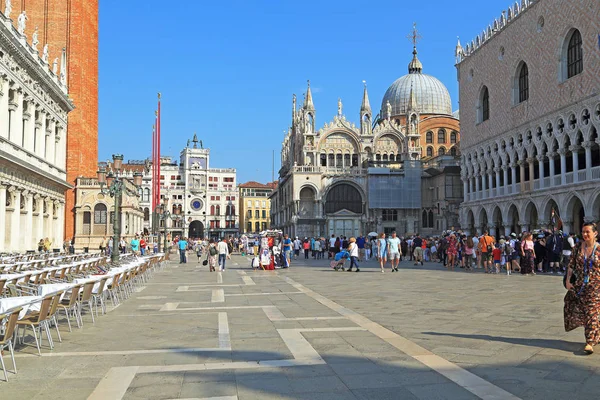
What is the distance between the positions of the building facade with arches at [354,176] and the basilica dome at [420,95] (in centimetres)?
350

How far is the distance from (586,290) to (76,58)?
131 feet

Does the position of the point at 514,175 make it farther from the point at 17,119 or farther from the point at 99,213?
the point at 17,119

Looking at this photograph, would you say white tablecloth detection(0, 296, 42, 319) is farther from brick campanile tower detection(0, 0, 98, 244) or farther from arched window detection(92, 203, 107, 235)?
arched window detection(92, 203, 107, 235)

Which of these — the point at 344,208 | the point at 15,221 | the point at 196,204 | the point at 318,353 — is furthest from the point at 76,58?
the point at 196,204

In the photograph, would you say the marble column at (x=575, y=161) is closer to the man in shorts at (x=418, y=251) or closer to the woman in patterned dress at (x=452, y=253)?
the man in shorts at (x=418, y=251)

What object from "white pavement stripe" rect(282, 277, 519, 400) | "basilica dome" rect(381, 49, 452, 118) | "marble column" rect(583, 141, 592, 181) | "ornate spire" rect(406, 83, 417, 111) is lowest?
"white pavement stripe" rect(282, 277, 519, 400)

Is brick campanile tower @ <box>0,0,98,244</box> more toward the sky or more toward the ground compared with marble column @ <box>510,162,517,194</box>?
more toward the sky

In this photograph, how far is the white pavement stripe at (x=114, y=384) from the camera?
208 inches

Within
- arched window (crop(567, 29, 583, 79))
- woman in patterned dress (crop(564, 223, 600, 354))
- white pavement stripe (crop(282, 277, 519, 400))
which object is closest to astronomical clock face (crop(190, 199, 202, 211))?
arched window (crop(567, 29, 583, 79))

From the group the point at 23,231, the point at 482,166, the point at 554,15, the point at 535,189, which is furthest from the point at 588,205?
the point at 23,231

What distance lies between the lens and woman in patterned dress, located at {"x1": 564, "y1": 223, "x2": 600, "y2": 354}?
6875 mm

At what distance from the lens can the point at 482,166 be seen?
4462cm

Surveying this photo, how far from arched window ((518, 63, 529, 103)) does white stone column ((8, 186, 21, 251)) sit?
98.2ft

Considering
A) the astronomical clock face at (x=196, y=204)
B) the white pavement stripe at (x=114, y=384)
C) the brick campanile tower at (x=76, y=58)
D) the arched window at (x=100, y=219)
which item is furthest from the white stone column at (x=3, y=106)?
the astronomical clock face at (x=196, y=204)
